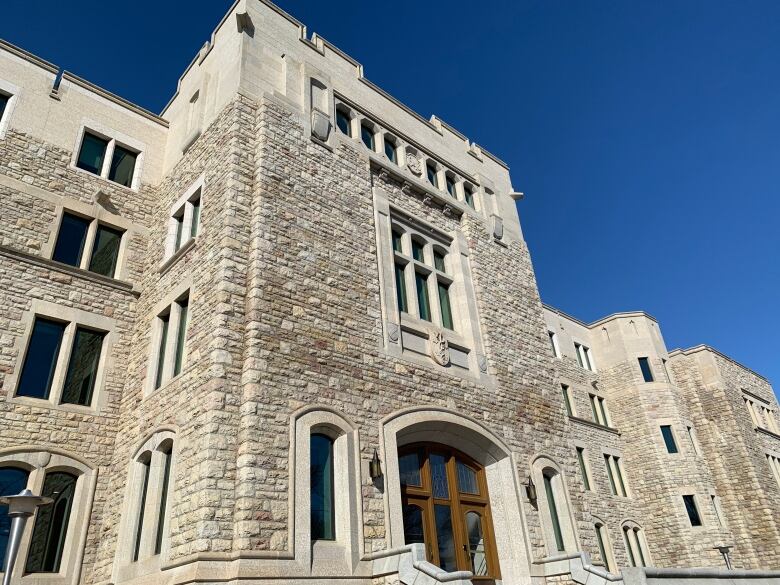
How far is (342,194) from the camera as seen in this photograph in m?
12.5

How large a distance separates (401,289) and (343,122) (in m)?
4.51

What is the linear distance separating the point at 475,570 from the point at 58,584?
7304 mm

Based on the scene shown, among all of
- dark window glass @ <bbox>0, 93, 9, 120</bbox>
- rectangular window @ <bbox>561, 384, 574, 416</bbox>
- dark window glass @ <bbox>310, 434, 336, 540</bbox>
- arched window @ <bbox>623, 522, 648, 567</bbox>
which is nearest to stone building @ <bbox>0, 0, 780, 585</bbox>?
dark window glass @ <bbox>310, 434, 336, 540</bbox>

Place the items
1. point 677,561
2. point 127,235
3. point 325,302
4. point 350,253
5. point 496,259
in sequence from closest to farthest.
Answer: point 325,302 < point 350,253 < point 127,235 < point 496,259 < point 677,561

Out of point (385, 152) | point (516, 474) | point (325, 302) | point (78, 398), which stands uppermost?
point (385, 152)

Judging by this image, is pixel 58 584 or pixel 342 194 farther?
pixel 342 194

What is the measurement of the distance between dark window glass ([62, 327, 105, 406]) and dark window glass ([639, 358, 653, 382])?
23848 mm

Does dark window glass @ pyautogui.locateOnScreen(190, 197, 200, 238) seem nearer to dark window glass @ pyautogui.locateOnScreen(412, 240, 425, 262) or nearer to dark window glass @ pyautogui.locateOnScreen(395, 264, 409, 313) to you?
dark window glass @ pyautogui.locateOnScreen(395, 264, 409, 313)

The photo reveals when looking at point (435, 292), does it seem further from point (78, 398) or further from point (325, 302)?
point (78, 398)

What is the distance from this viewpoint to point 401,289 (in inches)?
A: 510

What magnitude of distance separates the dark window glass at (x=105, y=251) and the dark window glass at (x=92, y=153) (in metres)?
1.69

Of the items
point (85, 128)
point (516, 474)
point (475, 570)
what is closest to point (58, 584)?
point (475, 570)

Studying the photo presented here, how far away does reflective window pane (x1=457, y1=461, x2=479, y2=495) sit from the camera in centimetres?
1179

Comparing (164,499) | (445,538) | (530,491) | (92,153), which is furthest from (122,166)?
(530,491)
